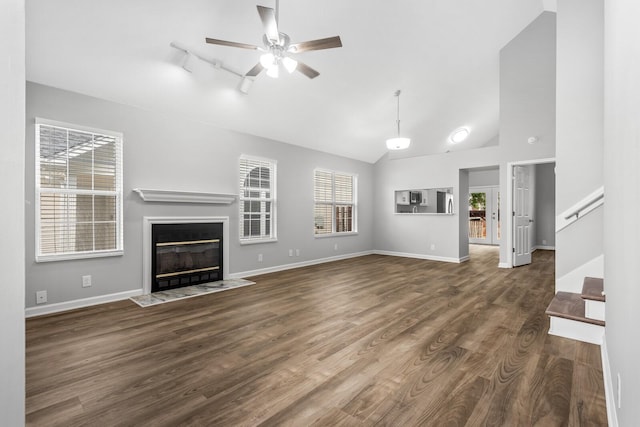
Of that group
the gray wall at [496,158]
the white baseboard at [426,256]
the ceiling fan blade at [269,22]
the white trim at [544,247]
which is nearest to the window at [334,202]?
the gray wall at [496,158]

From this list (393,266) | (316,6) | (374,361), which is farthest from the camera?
(393,266)

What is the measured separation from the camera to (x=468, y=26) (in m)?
5.26

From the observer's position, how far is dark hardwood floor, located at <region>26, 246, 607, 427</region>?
1820 mm

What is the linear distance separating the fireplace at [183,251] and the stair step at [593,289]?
4.70m

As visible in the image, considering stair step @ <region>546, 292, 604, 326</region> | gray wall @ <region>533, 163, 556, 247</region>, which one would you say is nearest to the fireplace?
stair step @ <region>546, 292, 604, 326</region>

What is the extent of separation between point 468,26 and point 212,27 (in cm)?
418

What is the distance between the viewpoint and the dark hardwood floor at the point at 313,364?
1820 millimetres

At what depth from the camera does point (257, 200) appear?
19.3 feet

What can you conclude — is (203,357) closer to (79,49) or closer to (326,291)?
(326,291)

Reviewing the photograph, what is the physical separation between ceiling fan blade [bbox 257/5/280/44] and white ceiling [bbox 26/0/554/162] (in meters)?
0.96

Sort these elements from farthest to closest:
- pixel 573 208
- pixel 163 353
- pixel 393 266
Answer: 1. pixel 393 266
2. pixel 573 208
3. pixel 163 353

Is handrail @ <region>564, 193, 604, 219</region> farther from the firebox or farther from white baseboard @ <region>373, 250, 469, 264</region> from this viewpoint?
the firebox
